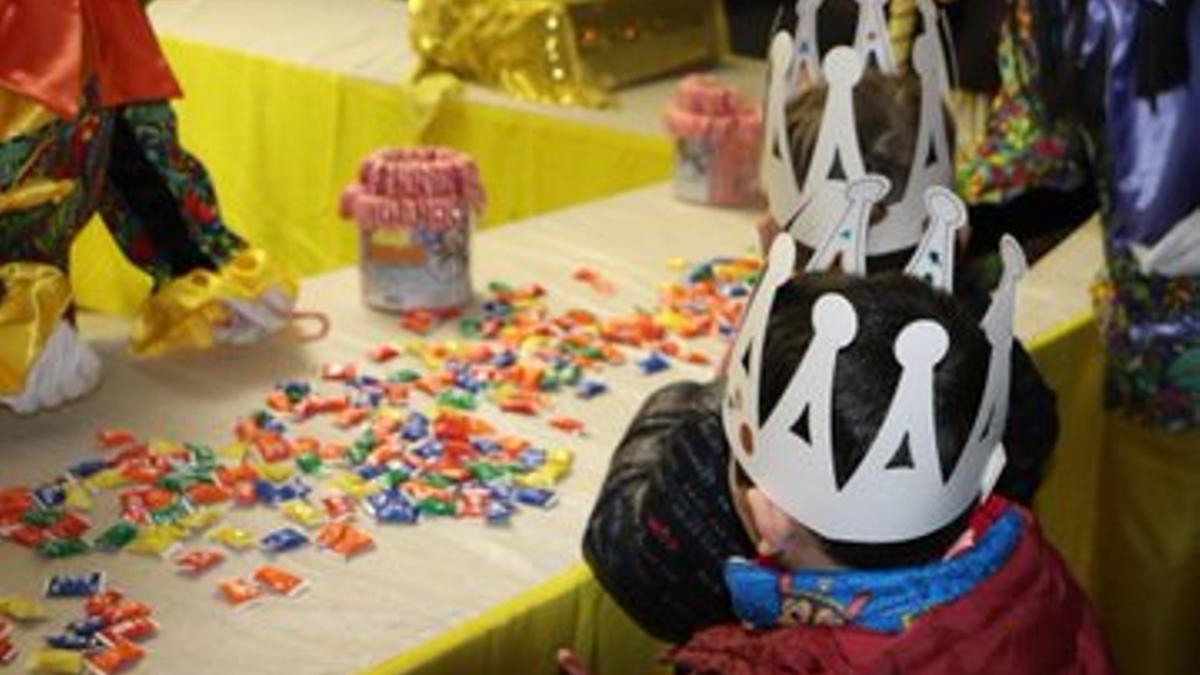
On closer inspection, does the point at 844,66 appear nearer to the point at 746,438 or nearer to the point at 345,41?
the point at 746,438

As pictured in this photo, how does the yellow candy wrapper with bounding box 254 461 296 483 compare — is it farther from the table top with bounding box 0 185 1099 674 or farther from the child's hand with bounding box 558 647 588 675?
the child's hand with bounding box 558 647 588 675

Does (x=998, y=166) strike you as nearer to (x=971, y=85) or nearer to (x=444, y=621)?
(x=971, y=85)

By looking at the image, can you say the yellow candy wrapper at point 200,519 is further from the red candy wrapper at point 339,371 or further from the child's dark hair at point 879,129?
the child's dark hair at point 879,129

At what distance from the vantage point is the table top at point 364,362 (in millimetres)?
1100

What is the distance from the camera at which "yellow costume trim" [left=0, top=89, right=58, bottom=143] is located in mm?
1337

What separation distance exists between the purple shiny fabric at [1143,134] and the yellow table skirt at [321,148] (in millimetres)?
890

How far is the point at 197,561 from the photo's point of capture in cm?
117

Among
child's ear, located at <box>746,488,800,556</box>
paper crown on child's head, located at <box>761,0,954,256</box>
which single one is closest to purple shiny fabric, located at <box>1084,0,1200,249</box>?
paper crown on child's head, located at <box>761,0,954,256</box>

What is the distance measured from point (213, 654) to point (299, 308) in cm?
66

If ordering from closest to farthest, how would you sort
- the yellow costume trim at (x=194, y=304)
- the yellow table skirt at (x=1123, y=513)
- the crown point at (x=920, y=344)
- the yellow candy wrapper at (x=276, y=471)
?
the crown point at (x=920, y=344)
the yellow candy wrapper at (x=276, y=471)
the yellow costume trim at (x=194, y=304)
the yellow table skirt at (x=1123, y=513)

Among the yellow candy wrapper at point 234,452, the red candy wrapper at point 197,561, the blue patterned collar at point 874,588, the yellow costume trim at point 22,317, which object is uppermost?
the blue patterned collar at point 874,588

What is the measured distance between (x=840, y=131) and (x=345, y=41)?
176 cm

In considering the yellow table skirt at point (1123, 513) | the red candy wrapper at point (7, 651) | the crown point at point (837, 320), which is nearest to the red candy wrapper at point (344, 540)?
the red candy wrapper at point (7, 651)

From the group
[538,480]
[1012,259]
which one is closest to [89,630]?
[538,480]
